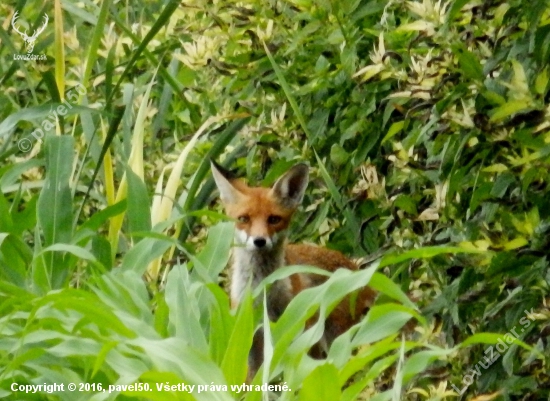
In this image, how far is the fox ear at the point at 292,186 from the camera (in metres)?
6.19

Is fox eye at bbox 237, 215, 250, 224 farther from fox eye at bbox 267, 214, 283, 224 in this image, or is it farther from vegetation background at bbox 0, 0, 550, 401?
vegetation background at bbox 0, 0, 550, 401

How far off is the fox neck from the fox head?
37 mm

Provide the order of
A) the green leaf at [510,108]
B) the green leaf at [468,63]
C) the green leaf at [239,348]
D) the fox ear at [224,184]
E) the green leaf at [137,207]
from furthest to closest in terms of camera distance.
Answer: the fox ear at [224,184] < the green leaf at [137,207] < the green leaf at [468,63] < the green leaf at [510,108] < the green leaf at [239,348]

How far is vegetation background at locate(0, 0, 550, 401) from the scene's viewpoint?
12.8 ft

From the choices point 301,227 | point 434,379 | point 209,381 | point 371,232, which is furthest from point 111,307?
point 301,227

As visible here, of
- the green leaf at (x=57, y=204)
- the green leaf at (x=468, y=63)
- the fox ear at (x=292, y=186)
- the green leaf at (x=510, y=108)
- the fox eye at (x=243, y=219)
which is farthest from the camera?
the fox eye at (x=243, y=219)

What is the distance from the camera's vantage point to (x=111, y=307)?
4145 mm

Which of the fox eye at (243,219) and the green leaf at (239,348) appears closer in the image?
the green leaf at (239,348)

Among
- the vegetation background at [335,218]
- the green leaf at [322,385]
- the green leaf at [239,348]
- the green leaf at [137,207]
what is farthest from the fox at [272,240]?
the green leaf at [322,385]

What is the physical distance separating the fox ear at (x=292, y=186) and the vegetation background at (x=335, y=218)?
0.40ft

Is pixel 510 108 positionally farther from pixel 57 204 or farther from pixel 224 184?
pixel 224 184

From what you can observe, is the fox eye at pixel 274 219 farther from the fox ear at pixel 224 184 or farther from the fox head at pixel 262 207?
the fox ear at pixel 224 184

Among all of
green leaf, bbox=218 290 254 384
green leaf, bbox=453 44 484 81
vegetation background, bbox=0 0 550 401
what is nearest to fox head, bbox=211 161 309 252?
vegetation background, bbox=0 0 550 401

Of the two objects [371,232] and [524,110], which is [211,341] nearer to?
[524,110]
